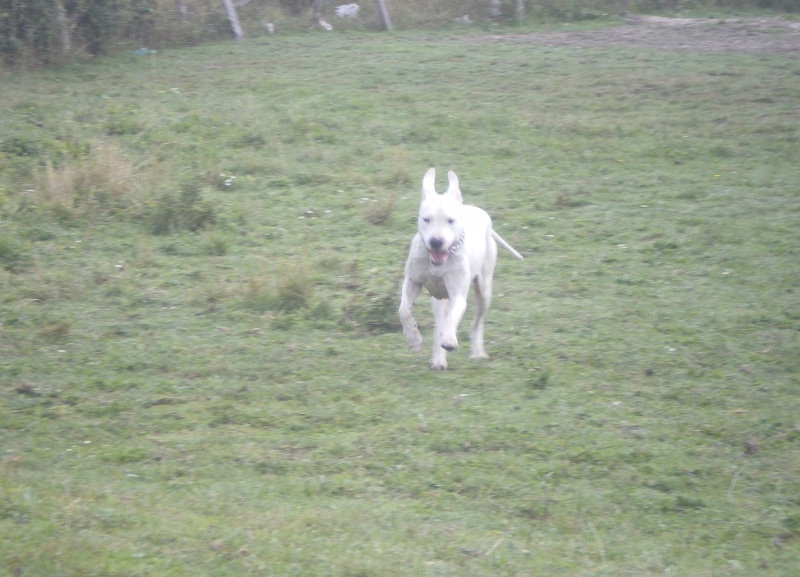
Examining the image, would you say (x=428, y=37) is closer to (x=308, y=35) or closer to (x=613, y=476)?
(x=308, y=35)

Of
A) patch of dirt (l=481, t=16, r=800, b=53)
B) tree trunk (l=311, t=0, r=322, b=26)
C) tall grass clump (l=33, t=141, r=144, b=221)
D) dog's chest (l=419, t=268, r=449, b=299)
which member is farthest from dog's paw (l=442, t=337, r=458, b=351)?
tree trunk (l=311, t=0, r=322, b=26)

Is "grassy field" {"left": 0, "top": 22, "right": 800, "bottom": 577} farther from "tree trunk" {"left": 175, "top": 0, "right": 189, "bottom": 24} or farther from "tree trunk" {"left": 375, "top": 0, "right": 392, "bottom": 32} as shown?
"tree trunk" {"left": 375, "top": 0, "right": 392, "bottom": 32}

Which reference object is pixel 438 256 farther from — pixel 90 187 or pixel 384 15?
pixel 384 15

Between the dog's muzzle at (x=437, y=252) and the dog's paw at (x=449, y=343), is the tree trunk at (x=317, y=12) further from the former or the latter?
the dog's paw at (x=449, y=343)

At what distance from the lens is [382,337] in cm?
727

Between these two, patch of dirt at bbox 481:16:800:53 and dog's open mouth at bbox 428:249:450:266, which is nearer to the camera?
dog's open mouth at bbox 428:249:450:266

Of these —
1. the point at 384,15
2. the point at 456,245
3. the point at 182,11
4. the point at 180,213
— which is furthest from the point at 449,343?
the point at 384,15

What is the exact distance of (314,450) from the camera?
17.4ft

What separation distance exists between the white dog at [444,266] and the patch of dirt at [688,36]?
12349 mm

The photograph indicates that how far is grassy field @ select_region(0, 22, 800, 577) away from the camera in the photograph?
14.6 feet

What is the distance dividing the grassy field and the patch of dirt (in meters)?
3.29

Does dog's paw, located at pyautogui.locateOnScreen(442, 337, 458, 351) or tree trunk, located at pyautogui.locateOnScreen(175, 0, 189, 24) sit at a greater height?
tree trunk, located at pyautogui.locateOnScreen(175, 0, 189, 24)

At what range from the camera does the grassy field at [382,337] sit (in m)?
4.45

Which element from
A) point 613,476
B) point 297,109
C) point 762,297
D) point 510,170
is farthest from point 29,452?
point 297,109
